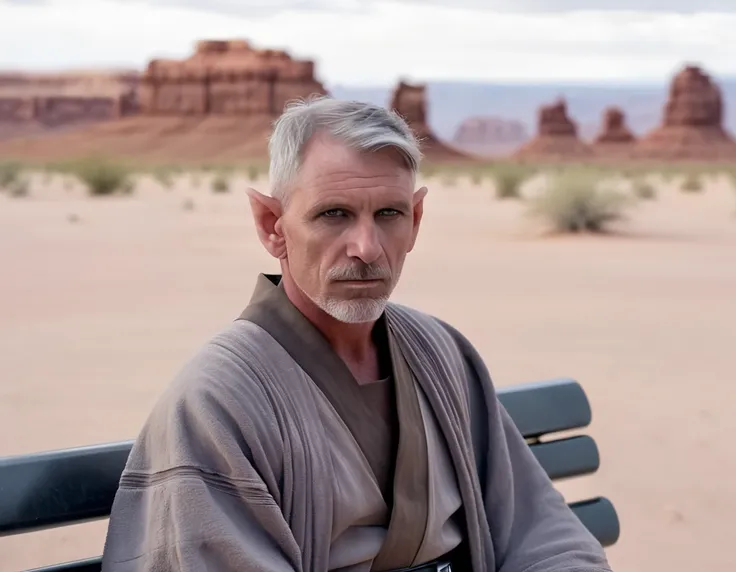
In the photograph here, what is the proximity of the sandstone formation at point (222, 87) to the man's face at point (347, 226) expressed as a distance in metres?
89.4

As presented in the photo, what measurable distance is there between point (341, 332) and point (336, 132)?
1.46 feet

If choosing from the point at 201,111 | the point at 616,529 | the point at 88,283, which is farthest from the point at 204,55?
the point at 616,529

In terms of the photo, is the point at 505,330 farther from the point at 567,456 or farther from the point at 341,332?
the point at 341,332

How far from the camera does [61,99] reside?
108 meters

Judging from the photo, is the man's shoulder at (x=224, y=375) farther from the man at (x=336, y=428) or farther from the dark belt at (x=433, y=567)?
the dark belt at (x=433, y=567)

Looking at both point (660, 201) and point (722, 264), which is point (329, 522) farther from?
point (660, 201)

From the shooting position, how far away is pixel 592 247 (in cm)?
1583

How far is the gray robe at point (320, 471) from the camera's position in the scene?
1983 mm

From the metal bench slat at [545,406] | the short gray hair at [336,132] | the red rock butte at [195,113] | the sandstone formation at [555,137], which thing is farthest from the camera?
the sandstone formation at [555,137]

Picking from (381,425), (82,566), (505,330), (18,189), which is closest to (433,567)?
(381,425)

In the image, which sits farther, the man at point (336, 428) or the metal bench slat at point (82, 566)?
the metal bench slat at point (82, 566)

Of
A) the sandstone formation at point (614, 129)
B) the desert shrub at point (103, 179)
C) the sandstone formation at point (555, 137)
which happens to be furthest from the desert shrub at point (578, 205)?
the sandstone formation at point (614, 129)

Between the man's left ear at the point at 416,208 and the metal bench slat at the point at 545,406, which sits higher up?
the man's left ear at the point at 416,208

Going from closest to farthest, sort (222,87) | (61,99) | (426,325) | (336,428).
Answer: (336,428), (426,325), (222,87), (61,99)
